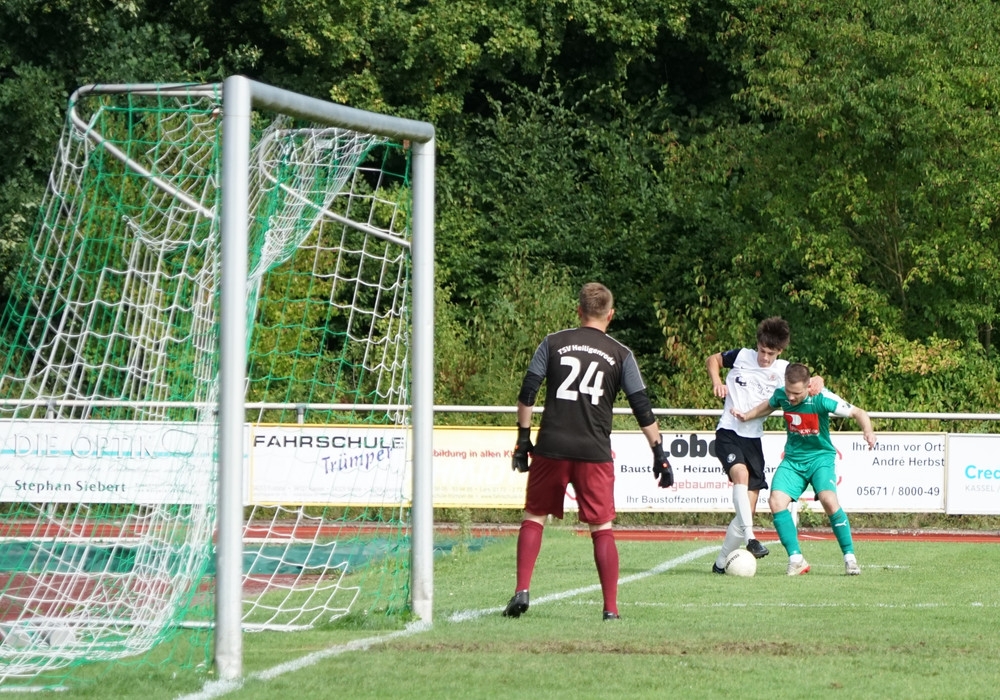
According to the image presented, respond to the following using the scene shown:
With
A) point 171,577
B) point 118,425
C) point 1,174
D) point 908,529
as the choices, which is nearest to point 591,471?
→ point 171,577

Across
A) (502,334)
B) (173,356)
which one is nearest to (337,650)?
(173,356)

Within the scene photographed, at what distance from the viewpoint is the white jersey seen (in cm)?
1104

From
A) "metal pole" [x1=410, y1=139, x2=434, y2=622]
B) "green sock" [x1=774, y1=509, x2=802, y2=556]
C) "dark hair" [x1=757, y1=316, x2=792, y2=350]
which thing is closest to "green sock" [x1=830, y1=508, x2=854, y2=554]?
"green sock" [x1=774, y1=509, x2=802, y2=556]

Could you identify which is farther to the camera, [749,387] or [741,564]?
[749,387]

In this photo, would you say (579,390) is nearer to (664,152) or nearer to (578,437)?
(578,437)

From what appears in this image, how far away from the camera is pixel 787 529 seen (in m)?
10.8

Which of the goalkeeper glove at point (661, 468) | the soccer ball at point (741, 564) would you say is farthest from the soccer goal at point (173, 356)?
the soccer ball at point (741, 564)

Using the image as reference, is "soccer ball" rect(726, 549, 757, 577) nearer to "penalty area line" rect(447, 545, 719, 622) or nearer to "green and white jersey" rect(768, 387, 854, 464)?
"penalty area line" rect(447, 545, 719, 622)

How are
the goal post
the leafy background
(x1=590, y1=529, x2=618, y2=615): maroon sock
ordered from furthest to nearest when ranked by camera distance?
the leafy background, (x1=590, y1=529, x2=618, y2=615): maroon sock, the goal post

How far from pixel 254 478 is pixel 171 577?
10.2 m

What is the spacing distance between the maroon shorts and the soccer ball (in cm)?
320

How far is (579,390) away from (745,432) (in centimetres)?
351

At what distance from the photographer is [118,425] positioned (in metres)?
9.86

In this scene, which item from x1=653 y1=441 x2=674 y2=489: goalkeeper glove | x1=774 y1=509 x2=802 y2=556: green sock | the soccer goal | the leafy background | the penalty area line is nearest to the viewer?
the soccer goal
